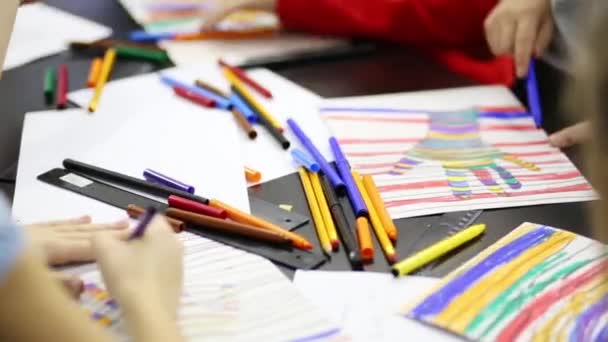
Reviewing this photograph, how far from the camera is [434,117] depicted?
900mm

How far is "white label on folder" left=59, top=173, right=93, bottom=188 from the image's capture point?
752 millimetres

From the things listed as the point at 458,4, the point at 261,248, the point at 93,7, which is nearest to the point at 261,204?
the point at 261,248

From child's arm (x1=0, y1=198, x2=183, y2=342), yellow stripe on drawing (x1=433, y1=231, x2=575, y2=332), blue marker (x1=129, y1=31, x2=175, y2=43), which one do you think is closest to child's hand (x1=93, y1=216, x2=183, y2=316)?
child's arm (x1=0, y1=198, x2=183, y2=342)

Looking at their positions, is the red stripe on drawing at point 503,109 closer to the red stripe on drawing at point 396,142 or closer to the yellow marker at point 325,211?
the red stripe on drawing at point 396,142

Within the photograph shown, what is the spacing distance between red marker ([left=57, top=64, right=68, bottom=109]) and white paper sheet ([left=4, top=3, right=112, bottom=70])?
6cm

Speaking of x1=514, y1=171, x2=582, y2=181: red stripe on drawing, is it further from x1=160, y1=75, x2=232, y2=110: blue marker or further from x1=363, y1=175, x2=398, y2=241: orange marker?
x1=160, y1=75, x2=232, y2=110: blue marker

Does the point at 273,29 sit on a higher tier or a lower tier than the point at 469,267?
higher

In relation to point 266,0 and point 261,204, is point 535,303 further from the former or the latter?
point 266,0

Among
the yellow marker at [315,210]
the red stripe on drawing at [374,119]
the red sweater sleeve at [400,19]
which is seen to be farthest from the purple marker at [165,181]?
the red sweater sleeve at [400,19]

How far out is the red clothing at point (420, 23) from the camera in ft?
3.48

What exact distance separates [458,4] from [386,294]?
0.58m

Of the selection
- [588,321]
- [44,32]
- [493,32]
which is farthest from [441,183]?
[44,32]

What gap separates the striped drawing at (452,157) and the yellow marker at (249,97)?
6cm

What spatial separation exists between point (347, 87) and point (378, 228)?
333 millimetres
